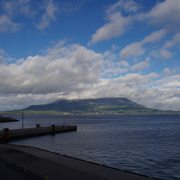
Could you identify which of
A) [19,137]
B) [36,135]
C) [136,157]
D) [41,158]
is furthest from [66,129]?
[41,158]

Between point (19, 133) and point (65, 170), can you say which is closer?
point (65, 170)

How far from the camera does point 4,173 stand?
2116 cm

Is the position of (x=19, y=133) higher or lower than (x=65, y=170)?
lower

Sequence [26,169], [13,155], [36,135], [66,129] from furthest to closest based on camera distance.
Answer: [66,129] → [36,135] → [13,155] → [26,169]

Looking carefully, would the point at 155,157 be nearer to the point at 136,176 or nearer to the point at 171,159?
the point at 171,159

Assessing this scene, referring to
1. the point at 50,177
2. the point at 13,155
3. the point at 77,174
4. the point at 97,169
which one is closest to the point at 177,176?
the point at 97,169

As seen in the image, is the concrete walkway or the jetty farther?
the jetty

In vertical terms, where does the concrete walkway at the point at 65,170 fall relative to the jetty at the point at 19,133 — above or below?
above

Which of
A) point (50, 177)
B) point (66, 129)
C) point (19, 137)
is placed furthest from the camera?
point (66, 129)

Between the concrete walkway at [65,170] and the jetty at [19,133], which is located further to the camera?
the jetty at [19,133]

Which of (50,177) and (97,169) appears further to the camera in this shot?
(97,169)

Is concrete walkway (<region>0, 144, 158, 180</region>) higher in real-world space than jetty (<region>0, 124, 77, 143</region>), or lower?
higher

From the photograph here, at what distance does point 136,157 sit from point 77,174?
20592mm

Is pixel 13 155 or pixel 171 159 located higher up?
pixel 13 155
